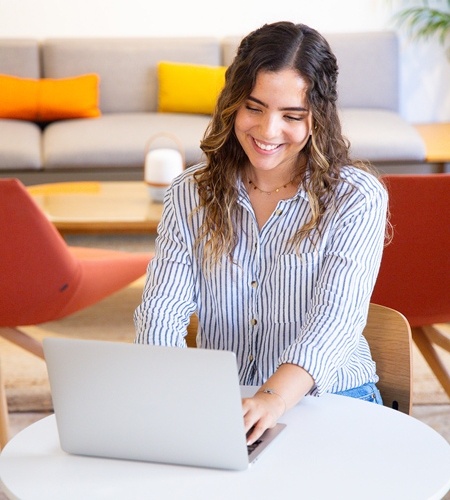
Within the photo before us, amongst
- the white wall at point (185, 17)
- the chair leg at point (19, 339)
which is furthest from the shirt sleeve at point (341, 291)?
the white wall at point (185, 17)

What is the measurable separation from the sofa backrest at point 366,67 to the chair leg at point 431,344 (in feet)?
8.64

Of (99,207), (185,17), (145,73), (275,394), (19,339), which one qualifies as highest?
(275,394)

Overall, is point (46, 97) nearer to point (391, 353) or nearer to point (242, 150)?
point (242, 150)

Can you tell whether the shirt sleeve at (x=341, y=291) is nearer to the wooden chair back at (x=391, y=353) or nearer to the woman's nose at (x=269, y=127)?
the wooden chair back at (x=391, y=353)

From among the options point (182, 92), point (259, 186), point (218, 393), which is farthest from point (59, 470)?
point (182, 92)

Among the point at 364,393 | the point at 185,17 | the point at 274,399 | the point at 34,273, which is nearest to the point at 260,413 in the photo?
the point at 274,399

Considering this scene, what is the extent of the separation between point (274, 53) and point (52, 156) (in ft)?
10.5

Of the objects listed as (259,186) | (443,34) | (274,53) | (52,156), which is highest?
(274,53)

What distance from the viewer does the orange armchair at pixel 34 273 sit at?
2.73m

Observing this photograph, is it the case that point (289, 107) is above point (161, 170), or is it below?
above

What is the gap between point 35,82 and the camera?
5258 millimetres

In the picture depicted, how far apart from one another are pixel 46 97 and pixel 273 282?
12.0 ft

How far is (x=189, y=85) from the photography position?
5281mm

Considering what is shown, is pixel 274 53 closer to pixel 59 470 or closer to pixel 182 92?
pixel 59 470
